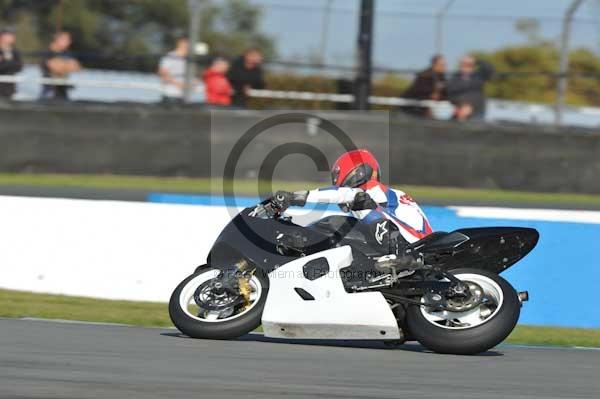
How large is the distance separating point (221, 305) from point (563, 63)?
10406 mm

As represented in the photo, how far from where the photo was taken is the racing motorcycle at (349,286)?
6.58 meters

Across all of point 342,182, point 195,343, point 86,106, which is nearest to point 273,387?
point 195,343

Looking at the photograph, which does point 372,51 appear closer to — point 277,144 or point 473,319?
point 277,144

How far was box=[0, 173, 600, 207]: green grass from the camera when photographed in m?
14.5

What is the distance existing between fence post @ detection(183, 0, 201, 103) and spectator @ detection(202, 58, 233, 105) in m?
0.19

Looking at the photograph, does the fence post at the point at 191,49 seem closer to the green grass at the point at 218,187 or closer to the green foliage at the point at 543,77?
the green grass at the point at 218,187

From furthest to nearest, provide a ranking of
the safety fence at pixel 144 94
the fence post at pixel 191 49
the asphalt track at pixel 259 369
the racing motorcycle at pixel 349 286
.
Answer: the fence post at pixel 191 49 → the safety fence at pixel 144 94 → the racing motorcycle at pixel 349 286 → the asphalt track at pixel 259 369

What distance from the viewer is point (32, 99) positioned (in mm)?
15297

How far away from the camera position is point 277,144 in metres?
15.4

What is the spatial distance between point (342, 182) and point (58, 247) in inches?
144

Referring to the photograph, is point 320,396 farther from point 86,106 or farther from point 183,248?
point 86,106

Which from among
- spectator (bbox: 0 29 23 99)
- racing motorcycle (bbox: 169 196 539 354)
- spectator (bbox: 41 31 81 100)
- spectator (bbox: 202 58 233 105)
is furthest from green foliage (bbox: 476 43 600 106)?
racing motorcycle (bbox: 169 196 539 354)

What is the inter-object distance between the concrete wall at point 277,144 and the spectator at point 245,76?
1.73 ft

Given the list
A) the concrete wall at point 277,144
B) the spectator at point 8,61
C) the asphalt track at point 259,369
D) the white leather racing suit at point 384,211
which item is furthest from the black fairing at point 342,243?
the spectator at point 8,61
